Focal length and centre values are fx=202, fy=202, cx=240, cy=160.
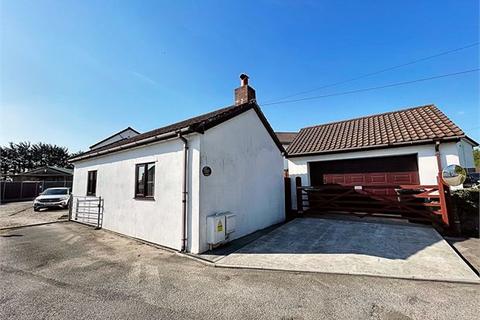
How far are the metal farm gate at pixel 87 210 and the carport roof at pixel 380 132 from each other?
965 centimetres

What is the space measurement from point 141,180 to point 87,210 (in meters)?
5.24

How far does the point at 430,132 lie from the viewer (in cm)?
820

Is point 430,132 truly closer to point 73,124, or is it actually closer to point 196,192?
point 196,192

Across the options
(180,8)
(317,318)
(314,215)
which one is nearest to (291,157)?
(314,215)

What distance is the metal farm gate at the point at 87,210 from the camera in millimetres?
9008

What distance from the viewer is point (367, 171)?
31.4ft

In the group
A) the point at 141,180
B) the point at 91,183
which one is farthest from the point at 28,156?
the point at 141,180

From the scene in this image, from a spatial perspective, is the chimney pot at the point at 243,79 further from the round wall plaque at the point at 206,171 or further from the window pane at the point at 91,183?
the window pane at the point at 91,183

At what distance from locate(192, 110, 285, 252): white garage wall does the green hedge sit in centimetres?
611

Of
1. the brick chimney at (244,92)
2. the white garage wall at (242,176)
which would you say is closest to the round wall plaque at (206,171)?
the white garage wall at (242,176)

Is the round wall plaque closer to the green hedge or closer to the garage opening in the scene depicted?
the garage opening

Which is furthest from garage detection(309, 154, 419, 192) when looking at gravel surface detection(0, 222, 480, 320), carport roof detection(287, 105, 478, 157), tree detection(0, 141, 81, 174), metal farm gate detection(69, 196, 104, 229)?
tree detection(0, 141, 81, 174)

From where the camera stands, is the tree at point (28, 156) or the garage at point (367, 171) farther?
the tree at point (28, 156)

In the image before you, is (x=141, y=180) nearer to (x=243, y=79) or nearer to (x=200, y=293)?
(x=200, y=293)
